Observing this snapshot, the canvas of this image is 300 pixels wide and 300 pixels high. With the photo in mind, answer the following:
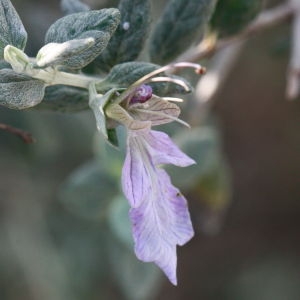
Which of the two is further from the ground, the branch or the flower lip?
the flower lip

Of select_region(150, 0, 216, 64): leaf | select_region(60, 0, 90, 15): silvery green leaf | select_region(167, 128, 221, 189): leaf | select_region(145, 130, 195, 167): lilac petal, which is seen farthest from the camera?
select_region(167, 128, 221, 189): leaf

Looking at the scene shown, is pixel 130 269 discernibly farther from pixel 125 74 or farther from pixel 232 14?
pixel 125 74

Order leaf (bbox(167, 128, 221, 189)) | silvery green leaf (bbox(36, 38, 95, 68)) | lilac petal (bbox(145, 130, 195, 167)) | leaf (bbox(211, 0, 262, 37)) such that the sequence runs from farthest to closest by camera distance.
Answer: leaf (bbox(167, 128, 221, 189)) < leaf (bbox(211, 0, 262, 37)) < lilac petal (bbox(145, 130, 195, 167)) < silvery green leaf (bbox(36, 38, 95, 68))

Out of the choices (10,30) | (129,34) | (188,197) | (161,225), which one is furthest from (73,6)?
(188,197)

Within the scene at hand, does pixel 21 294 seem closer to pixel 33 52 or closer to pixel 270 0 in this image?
pixel 33 52

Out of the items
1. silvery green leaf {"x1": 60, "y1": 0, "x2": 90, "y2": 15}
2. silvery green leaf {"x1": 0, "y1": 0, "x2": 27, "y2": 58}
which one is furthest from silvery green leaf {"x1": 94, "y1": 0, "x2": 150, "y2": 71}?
silvery green leaf {"x1": 0, "y1": 0, "x2": 27, "y2": 58}

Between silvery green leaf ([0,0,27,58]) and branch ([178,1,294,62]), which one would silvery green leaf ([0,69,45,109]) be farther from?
branch ([178,1,294,62])

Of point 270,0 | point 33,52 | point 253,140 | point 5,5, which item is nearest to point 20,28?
point 5,5
